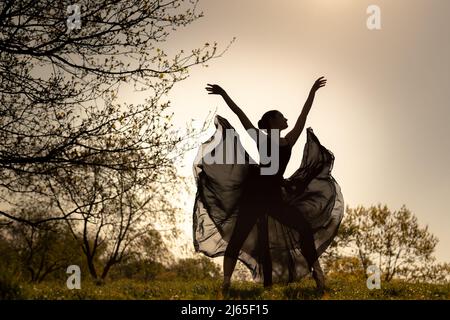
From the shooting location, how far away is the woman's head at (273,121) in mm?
9094

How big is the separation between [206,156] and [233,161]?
53 cm

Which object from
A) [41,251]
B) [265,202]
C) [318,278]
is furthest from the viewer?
[41,251]

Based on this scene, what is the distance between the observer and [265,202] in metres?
9.04

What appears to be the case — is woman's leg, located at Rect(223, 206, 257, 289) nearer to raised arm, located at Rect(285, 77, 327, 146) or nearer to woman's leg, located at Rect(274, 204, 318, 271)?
woman's leg, located at Rect(274, 204, 318, 271)

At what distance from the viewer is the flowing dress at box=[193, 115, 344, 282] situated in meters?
9.12

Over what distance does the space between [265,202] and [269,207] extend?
138mm

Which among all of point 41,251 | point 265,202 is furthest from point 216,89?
point 41,251

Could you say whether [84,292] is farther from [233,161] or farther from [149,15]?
[149,15]

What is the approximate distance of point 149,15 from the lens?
11.1 m

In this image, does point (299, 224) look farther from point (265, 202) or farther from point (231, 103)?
point (231, 103)

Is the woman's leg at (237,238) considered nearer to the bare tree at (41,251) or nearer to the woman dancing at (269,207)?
the woman dancing at (269,207)

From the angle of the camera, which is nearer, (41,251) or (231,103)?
(231,103)
